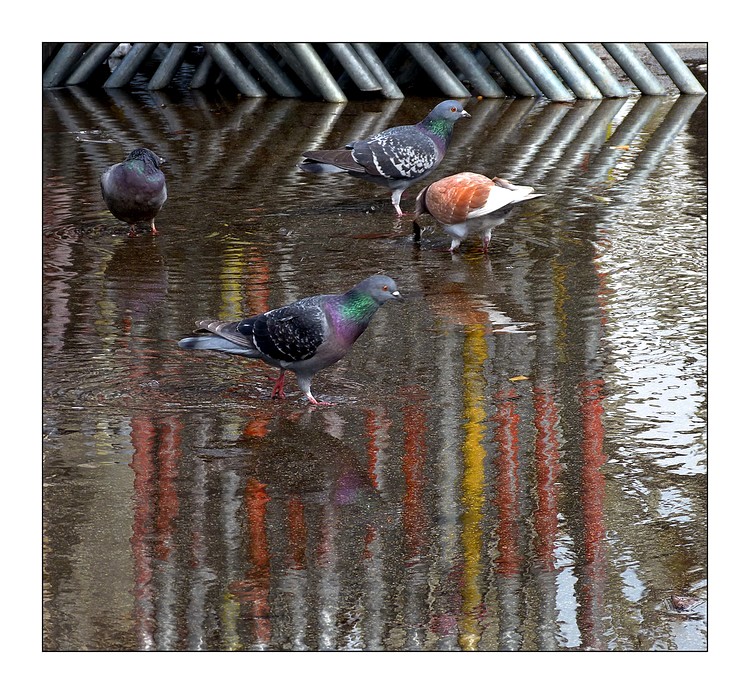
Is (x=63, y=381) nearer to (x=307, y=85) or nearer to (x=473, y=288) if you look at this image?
(x=473, y=288)

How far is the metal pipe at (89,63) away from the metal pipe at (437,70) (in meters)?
3.66

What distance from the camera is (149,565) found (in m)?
4.71

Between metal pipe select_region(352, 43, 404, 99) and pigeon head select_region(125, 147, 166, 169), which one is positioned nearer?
pigeon head select_region(125, 147, 166, 169)

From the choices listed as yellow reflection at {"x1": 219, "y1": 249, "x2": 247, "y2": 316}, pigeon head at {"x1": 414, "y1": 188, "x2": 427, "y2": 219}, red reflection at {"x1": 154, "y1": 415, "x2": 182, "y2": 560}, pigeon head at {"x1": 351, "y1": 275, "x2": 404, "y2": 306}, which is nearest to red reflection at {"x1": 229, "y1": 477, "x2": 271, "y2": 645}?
red reflection at {"x1": 154, "y1": 415, "x2": 182, "y2": 560}

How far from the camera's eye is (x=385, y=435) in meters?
5.82

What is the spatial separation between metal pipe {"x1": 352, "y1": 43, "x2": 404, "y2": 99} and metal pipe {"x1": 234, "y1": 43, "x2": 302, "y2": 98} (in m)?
0.87

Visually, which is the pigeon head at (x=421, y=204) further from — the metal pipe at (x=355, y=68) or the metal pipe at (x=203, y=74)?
the metal pipe at (x=203, y=74)

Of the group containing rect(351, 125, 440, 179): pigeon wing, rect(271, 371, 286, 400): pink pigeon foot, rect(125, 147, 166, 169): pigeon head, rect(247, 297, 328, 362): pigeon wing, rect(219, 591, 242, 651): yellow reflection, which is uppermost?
rect(351, 125, 440, 179): pigeon wing

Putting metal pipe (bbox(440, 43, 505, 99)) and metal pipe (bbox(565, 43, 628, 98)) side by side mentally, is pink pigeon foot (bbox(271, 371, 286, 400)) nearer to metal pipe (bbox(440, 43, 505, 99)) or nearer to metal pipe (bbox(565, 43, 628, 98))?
metal pipe (bbox(565, 43, 628, 98))

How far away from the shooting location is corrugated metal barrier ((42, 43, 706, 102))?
1501 centimetres

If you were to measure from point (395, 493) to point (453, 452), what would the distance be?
1.56ft

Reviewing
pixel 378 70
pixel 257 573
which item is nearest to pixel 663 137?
pixel 378 70

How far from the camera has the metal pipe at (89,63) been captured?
16.1 meters

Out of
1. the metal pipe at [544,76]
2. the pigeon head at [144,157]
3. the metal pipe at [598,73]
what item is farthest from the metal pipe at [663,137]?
the pigeon head at [144,157]
